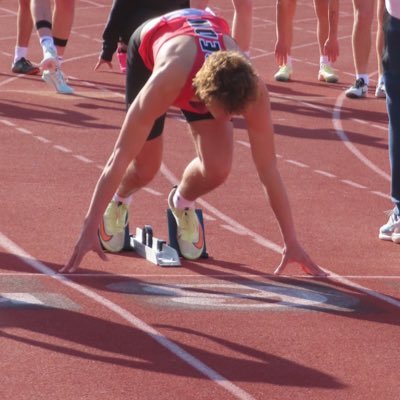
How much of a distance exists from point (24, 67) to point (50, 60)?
69.1 inches

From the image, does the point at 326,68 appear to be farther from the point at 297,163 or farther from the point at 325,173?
the point at 325,173

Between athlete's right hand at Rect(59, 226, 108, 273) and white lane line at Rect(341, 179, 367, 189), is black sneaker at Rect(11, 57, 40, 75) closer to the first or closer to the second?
white lane line at Rect(341, 179, 367, 189)

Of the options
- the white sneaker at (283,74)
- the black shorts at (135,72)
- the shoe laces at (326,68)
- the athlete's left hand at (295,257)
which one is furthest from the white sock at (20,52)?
the athlete's left hand at (295,257)

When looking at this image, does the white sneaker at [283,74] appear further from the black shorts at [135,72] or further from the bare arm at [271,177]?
the bare arm at [271,177]

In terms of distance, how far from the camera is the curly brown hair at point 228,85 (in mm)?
7094

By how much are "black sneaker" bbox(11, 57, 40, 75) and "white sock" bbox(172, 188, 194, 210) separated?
7.50m

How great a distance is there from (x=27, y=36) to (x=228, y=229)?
265 inches

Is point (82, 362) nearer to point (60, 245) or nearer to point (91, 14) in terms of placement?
point (60, 245)

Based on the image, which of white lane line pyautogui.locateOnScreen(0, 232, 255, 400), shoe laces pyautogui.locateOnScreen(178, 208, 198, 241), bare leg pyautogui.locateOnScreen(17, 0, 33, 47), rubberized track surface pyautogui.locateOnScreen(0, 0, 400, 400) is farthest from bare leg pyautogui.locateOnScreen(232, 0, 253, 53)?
shoe laces pyautogui.locateOnScreen(178, 208, 198, 241)

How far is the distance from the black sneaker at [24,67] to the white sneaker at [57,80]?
1125 millimetres

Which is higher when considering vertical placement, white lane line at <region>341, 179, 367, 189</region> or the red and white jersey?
the red and white jersey

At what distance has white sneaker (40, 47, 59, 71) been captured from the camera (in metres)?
14.2

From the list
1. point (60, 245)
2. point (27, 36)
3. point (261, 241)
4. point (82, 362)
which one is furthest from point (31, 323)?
point (27, 36)

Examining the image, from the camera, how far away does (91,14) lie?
23344 millimetres
